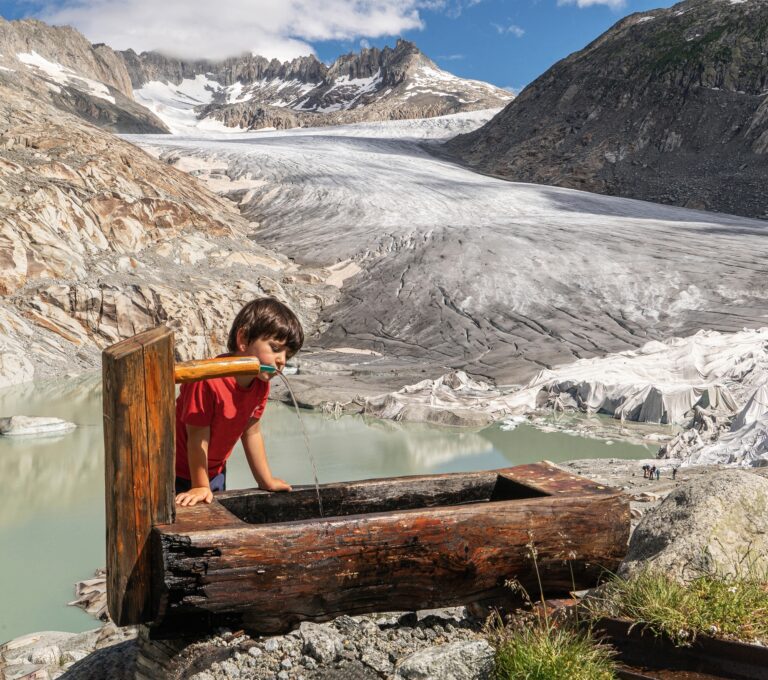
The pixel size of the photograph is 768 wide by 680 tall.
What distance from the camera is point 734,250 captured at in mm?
16828

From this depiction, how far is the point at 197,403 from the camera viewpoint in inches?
113

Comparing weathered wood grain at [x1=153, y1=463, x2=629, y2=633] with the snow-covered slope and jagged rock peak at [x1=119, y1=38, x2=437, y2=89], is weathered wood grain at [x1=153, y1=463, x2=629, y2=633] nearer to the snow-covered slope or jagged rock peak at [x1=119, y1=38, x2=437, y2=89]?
the snow-covered slope

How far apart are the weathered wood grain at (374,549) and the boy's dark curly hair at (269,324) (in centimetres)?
63

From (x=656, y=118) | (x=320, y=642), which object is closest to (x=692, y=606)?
(x=320, y=642)

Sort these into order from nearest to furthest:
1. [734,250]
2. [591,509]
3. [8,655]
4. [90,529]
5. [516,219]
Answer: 1. [591,509]
2. [8,655]
3. [90,529]
4. [734,250]
5. [516,219]

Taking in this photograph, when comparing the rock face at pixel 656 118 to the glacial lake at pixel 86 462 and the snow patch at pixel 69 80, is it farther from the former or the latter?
the snow patch at pixel 69 80

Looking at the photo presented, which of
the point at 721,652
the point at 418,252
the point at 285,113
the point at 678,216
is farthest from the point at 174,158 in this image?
the point at 285,113

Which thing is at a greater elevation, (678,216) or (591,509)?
(678,216)

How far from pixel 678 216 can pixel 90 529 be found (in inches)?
771

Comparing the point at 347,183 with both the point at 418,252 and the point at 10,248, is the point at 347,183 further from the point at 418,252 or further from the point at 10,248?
the point at 10,248

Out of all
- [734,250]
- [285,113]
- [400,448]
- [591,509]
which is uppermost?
[285,113]

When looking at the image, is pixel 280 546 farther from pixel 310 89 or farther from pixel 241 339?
pixel 310 89

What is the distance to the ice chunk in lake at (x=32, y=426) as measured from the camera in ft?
29.7

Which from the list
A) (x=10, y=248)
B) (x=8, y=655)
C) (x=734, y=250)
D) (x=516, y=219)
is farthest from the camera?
(x=516, y=219)
